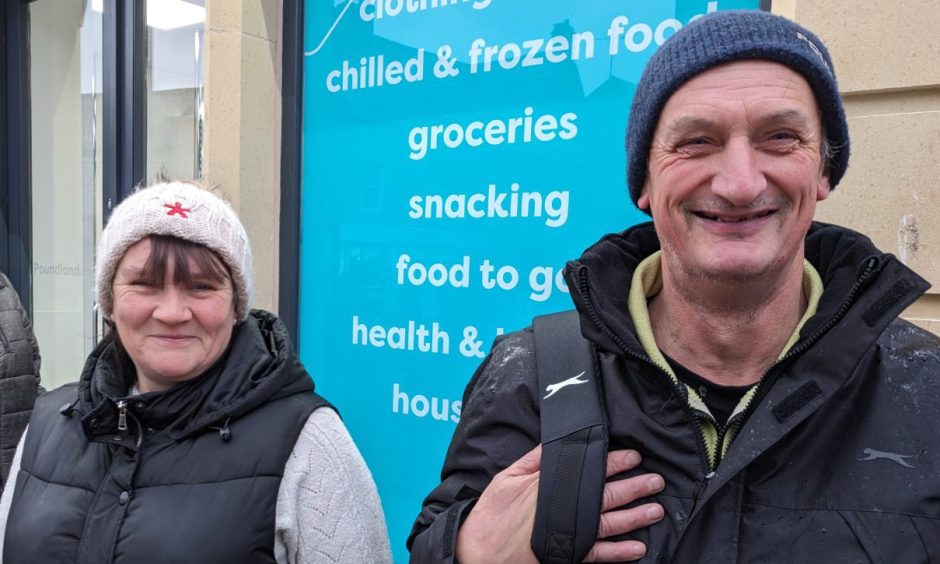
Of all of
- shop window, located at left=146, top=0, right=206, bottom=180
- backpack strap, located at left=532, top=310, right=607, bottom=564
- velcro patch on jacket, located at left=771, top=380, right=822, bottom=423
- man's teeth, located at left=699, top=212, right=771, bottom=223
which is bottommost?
backpack strap, located at left=532, top=310, right=607, bottom=564

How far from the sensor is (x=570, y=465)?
1236 millimetres

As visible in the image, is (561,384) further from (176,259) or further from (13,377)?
(13,377)

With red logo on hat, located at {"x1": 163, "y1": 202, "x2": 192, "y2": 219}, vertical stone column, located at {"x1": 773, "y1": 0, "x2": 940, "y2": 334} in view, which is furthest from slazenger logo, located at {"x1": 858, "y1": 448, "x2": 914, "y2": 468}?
red logo on hat, located at {"x1": 163, "y1": 202, "x2": 192, "y2": 219}

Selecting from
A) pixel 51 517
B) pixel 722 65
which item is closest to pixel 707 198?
pixel 722 65

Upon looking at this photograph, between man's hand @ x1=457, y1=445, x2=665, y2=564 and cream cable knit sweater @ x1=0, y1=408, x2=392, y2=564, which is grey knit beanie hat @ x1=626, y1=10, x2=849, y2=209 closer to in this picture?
man's hand @ x1=457, y1=445, x2=665, y2=564

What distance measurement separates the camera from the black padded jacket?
45.4 inches

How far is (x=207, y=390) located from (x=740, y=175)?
54.3 inches

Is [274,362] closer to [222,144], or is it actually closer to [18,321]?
[18,321]

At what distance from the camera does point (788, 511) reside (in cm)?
118

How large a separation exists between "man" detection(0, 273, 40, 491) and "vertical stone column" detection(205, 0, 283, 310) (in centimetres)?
102

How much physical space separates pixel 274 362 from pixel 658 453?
1.09 meters

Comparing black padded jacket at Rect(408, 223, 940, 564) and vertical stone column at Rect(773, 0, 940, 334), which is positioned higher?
vertical stone column at Rect(773, 0, 940, 334)

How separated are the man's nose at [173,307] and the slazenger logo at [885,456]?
1568 mm

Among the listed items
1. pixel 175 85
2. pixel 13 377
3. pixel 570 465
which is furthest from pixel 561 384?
pixel 175 85
